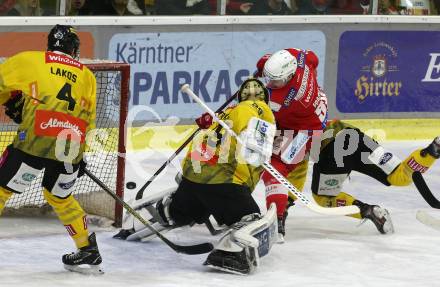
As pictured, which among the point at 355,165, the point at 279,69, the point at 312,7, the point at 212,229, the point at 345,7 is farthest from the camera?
the point at 345,7

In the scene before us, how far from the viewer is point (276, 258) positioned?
259 inches

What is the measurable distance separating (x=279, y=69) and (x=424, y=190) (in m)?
1.45

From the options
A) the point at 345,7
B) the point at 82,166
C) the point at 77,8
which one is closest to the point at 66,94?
the point at 82,166

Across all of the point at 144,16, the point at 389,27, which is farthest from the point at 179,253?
the point at 389,27

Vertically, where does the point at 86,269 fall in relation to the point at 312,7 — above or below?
below

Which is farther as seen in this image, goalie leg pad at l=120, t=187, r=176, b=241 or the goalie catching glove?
goalie leg pad at l=120, t=187, r=176, b=241

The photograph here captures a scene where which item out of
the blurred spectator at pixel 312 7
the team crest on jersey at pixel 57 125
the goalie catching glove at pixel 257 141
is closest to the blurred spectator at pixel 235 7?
the blurred spectator at pixel 312 7

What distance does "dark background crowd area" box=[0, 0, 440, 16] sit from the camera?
8758mm

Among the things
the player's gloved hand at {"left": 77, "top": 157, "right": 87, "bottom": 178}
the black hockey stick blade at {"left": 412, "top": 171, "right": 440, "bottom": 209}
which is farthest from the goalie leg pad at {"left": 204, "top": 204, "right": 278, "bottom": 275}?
the black hockey stick blade at {"left": 412, "top": 171, "right": 440, "bottom": 209}

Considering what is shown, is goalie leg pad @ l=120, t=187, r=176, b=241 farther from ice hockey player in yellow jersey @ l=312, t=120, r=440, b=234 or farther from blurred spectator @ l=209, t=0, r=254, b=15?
blurred spectator @ l=209, t=0, r=254, b=15

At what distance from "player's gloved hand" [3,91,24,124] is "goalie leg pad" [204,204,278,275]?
119cm

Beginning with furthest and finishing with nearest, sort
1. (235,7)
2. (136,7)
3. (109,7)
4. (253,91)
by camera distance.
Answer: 1. (235,7)
2. (136,7)
3. (109,7)
4. (253,91)

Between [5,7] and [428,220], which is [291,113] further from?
[5,7]

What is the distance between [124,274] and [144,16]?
344 centimetres
